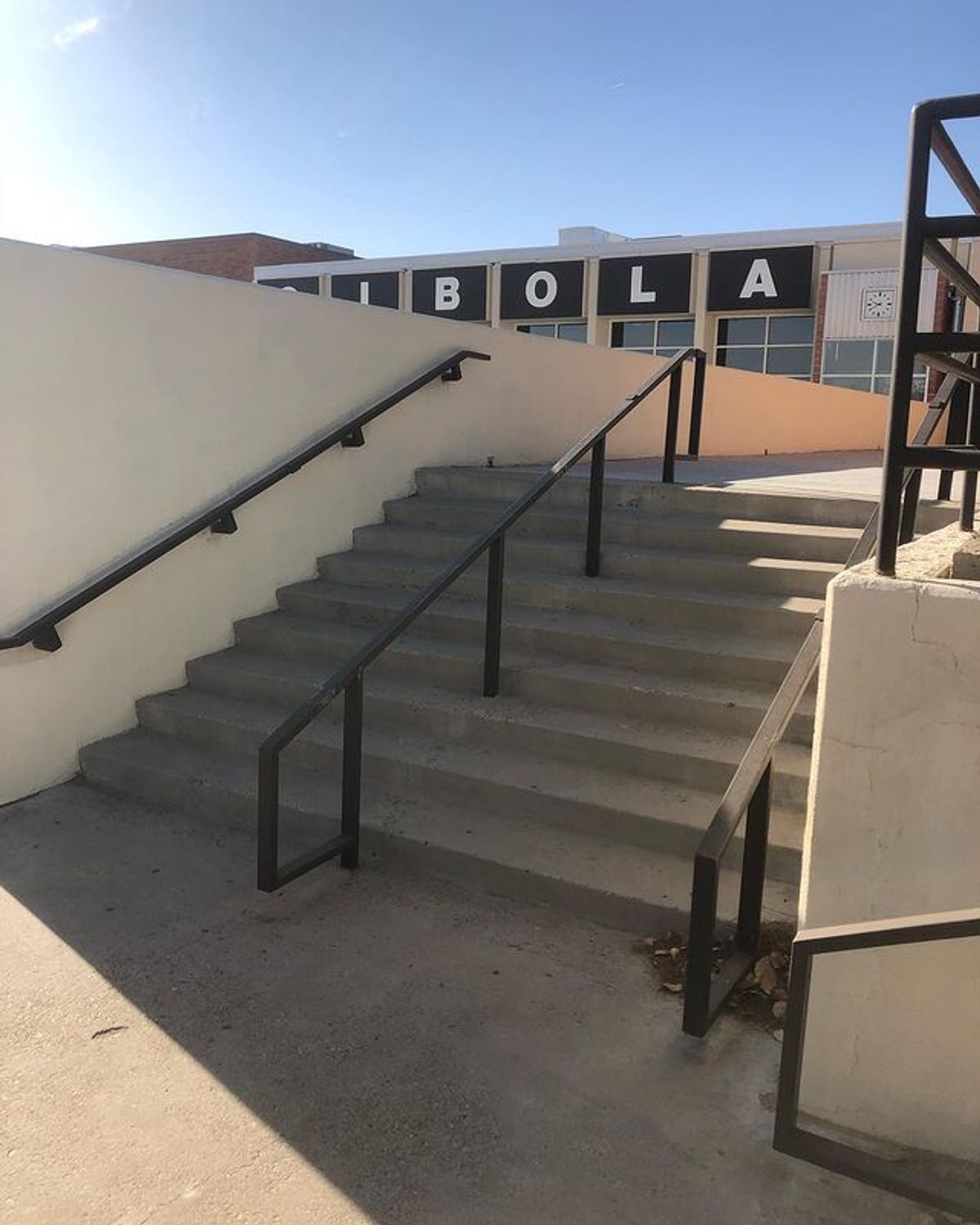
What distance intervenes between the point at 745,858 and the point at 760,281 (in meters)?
20.9

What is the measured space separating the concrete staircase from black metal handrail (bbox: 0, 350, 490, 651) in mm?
586

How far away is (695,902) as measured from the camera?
7.84 ft

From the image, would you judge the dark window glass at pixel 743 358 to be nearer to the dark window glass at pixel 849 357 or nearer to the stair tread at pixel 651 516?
the dark window glass at pixel 849 357

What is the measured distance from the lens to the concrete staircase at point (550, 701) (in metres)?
3.45

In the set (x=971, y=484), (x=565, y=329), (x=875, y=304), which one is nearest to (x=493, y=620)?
(x=971, y=484)

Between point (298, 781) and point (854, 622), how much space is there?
2560mm

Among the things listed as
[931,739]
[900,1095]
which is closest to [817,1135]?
[900,1095]

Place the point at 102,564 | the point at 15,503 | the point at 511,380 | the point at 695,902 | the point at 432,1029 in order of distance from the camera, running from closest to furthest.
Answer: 1. the point at 695,902
2. the point at 432,1029
3. the point at 15,503
4. the point at 102,564
5. the point at 511,380

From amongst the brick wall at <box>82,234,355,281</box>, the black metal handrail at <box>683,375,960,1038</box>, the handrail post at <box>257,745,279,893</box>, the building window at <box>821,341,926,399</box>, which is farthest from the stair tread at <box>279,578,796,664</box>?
the brick wall at <box>82,234,355,281</box>

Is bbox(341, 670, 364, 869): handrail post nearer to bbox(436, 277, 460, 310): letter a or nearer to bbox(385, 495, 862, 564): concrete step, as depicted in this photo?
bbox(385, 495, 862, 564): concrete step

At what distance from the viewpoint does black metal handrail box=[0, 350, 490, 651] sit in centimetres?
409

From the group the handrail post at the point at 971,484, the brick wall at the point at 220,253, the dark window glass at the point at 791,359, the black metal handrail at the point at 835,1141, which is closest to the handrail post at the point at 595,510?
the handrail post at the point at 971,484

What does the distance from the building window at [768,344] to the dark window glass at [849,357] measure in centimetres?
38

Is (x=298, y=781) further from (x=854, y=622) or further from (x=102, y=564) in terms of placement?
(x=854, y=622)
